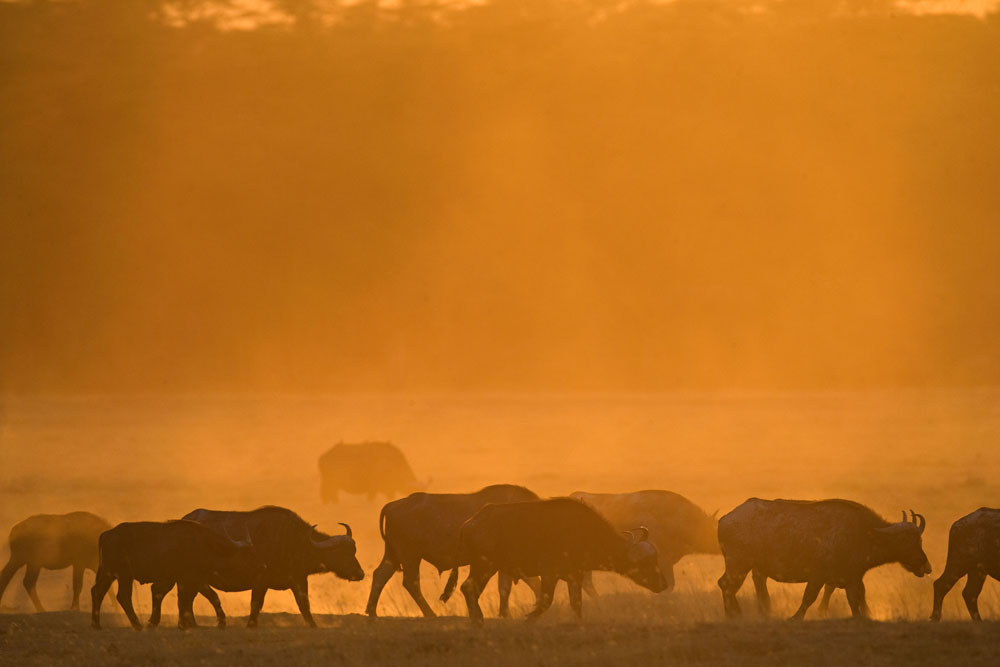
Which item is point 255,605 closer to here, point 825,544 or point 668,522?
point 668,522

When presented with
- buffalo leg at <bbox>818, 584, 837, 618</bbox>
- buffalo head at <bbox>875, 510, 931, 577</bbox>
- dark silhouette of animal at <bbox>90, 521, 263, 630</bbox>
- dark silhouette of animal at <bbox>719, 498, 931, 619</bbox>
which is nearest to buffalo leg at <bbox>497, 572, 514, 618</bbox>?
dark silhouette of animal at <bbox>719, 498, 931, 619</bbox>

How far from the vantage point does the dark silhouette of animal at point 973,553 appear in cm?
1642

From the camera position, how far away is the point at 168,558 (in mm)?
16703

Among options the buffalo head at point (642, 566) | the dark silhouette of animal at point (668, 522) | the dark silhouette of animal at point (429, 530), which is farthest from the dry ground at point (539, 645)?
the dark silhouette of animal at point (668, 522)

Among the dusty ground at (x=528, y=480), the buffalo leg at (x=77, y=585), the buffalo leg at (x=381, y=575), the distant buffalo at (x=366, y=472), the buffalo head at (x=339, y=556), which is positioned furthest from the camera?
the distant buffalo at (x=366, y=472)

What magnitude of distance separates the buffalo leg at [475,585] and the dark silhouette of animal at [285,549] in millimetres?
1761

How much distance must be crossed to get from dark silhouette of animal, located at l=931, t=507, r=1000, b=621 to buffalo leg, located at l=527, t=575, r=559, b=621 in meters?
4.37

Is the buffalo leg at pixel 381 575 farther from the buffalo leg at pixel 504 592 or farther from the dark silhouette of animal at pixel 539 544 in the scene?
the dark silhouette of animal at pixel 539 544

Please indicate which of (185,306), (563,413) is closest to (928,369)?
Answer: (563,413)

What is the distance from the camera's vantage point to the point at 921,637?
14.7 m

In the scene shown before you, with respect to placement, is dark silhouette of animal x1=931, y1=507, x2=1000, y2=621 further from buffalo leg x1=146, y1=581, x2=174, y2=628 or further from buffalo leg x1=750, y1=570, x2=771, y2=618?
buffalo leg x1=146, y1=581, x2=174, y2=628

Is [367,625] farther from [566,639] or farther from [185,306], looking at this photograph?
[185,306]

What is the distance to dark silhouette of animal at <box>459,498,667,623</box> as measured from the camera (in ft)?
55.2

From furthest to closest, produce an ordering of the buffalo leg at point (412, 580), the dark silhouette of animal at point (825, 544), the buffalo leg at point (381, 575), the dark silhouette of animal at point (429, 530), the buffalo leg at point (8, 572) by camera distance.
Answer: the buffalo leg at point (8, 572), the buffalo leg at point (381, 575), the buffalo leg at point (412, 580), the dark silhouette of animal at point (429, 530), the dark silhouette of animal at point (825, 544)
